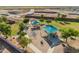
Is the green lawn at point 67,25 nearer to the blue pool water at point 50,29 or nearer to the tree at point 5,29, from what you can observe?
the blue pool water at point 50,29

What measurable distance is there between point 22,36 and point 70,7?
0.73 m

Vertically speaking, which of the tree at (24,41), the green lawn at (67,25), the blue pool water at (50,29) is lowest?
the tree at (24,41)

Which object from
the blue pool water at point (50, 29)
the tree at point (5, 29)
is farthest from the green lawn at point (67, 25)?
the tree at point (5, 29)

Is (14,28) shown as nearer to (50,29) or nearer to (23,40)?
(23,40)

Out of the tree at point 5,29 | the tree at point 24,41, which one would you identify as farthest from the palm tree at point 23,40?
the tree at point 5,29

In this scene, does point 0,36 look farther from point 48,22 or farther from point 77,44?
point 77,44

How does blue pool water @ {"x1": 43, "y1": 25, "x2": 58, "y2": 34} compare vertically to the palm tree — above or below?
above

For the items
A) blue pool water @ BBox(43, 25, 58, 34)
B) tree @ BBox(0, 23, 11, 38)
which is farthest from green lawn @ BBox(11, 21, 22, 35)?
blue pool water @ BBox(43, 25, 58, 34)

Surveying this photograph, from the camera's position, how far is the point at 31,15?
2.34 meters

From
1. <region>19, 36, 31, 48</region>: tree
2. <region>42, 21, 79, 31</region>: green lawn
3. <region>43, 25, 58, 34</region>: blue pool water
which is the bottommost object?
<region>19, 36, 31, 48</region>: tree

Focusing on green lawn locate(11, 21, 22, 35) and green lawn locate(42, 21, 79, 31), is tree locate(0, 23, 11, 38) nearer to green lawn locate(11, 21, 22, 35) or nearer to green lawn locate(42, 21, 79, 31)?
green lawn locate(11, 21, 22, 35)

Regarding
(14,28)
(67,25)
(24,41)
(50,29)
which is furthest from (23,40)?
(67,25)

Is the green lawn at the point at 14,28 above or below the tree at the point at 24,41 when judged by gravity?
above
